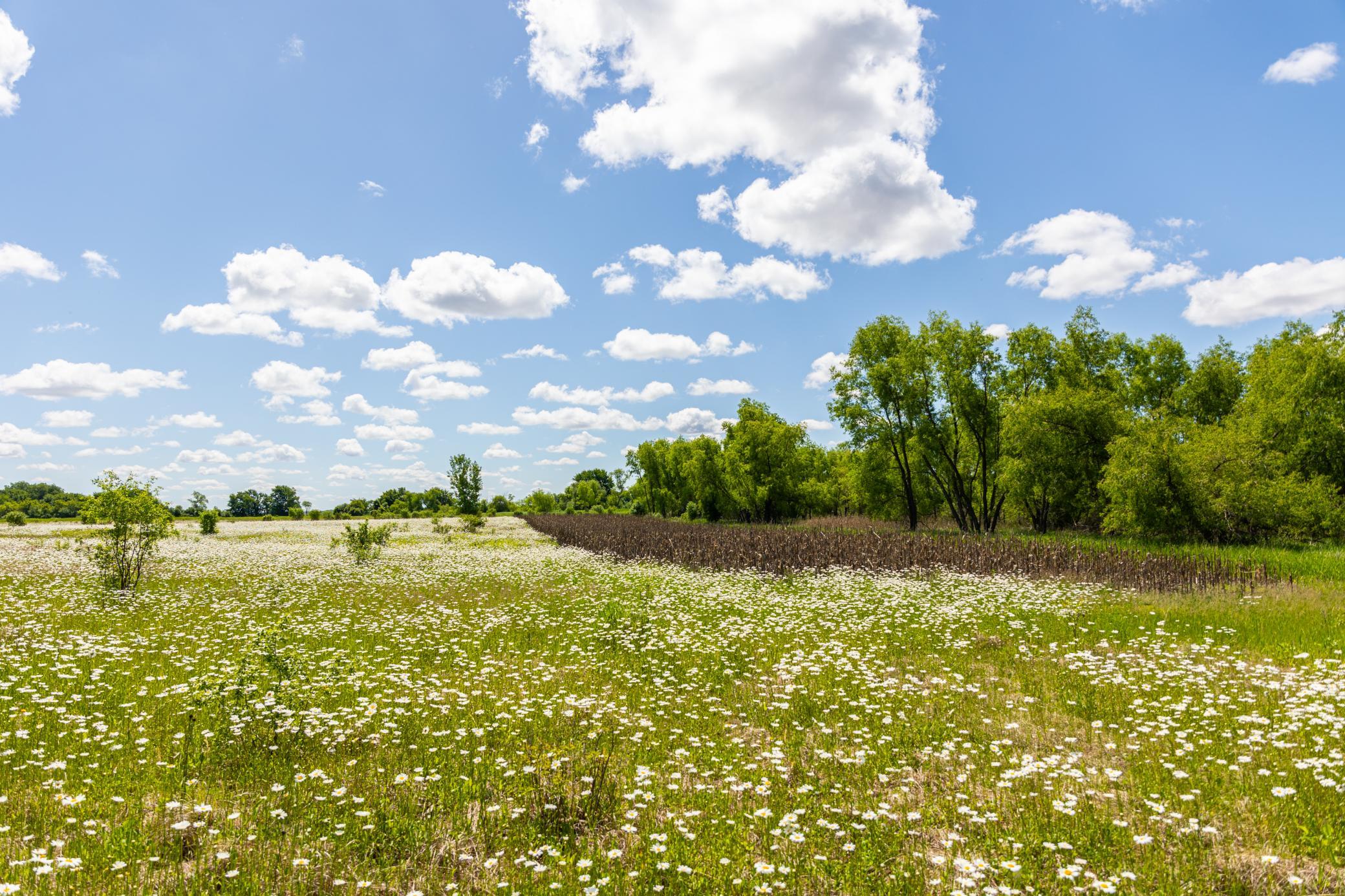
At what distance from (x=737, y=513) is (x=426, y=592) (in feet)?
209

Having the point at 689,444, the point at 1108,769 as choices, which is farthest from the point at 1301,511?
the point at 689,444

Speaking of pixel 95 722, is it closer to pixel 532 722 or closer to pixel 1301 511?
pixel 532 722

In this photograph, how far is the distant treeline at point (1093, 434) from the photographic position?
93.5ft

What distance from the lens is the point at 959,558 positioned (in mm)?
23344

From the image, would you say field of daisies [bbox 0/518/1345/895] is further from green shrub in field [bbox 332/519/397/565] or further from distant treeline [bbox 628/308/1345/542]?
distant treeline [bbox 628/308/1345/542]

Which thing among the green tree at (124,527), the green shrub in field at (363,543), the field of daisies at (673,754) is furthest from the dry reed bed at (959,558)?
the green tree at (124,527)

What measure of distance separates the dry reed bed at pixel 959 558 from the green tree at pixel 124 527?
59.0 ft

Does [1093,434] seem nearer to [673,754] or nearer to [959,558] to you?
[959,558]

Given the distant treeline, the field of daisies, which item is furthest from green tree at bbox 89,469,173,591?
the distant treeline

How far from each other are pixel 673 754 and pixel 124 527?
19.4m

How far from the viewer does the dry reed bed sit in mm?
18859

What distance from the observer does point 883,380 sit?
43188 mm

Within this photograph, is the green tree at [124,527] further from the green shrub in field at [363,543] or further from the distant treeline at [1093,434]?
the distant treeline at [1093,434]

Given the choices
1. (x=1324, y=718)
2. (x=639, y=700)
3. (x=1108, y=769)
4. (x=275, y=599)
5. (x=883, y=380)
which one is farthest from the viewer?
(x=883, y=380)
